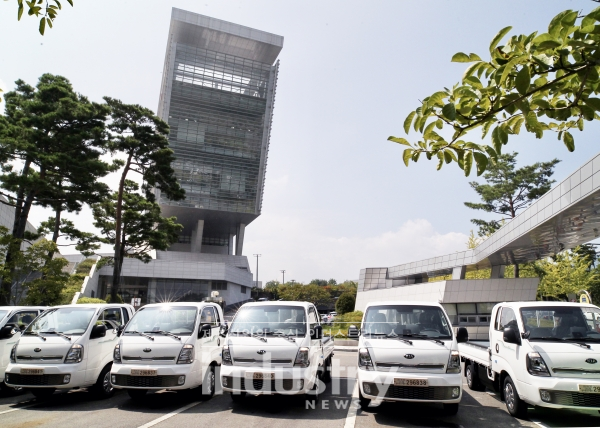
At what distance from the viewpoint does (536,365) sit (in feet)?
21.9

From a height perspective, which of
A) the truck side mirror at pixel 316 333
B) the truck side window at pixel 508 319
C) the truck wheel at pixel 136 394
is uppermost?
the truck side window at pixel 508 319

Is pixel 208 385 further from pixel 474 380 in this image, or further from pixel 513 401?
pixel 474 380

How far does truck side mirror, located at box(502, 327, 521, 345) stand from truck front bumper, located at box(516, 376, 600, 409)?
0.78 meters

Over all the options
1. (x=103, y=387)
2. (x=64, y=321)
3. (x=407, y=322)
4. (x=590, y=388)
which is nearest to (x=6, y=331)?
(x=64, y=321)

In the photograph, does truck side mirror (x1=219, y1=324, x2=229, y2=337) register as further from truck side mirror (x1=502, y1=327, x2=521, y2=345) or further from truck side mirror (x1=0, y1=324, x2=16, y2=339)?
truck side mirror (x1=502, y1=327, x2=521, y2=345)

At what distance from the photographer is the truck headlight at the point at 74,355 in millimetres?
8391

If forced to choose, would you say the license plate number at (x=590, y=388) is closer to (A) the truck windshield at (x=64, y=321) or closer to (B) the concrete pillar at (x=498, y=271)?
(A) the truck windshield at (x=64, y=321)

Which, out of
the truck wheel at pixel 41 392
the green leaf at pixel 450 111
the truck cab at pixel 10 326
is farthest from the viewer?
the truck cab at pixel 10 326

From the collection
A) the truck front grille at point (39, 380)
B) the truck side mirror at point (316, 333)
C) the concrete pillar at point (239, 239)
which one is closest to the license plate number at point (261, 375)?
the truck side mirror at point (316, 333)

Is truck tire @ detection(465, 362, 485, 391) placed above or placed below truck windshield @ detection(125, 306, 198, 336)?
below

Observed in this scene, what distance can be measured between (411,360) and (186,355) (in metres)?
4.10

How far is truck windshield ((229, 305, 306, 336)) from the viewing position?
8.40 metres

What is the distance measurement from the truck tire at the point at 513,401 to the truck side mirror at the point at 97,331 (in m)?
7.85

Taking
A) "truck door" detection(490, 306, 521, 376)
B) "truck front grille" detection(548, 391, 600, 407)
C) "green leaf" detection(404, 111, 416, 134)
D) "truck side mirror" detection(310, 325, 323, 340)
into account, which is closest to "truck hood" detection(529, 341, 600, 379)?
"truck front grille" detection(548, 391, 600, 407)
